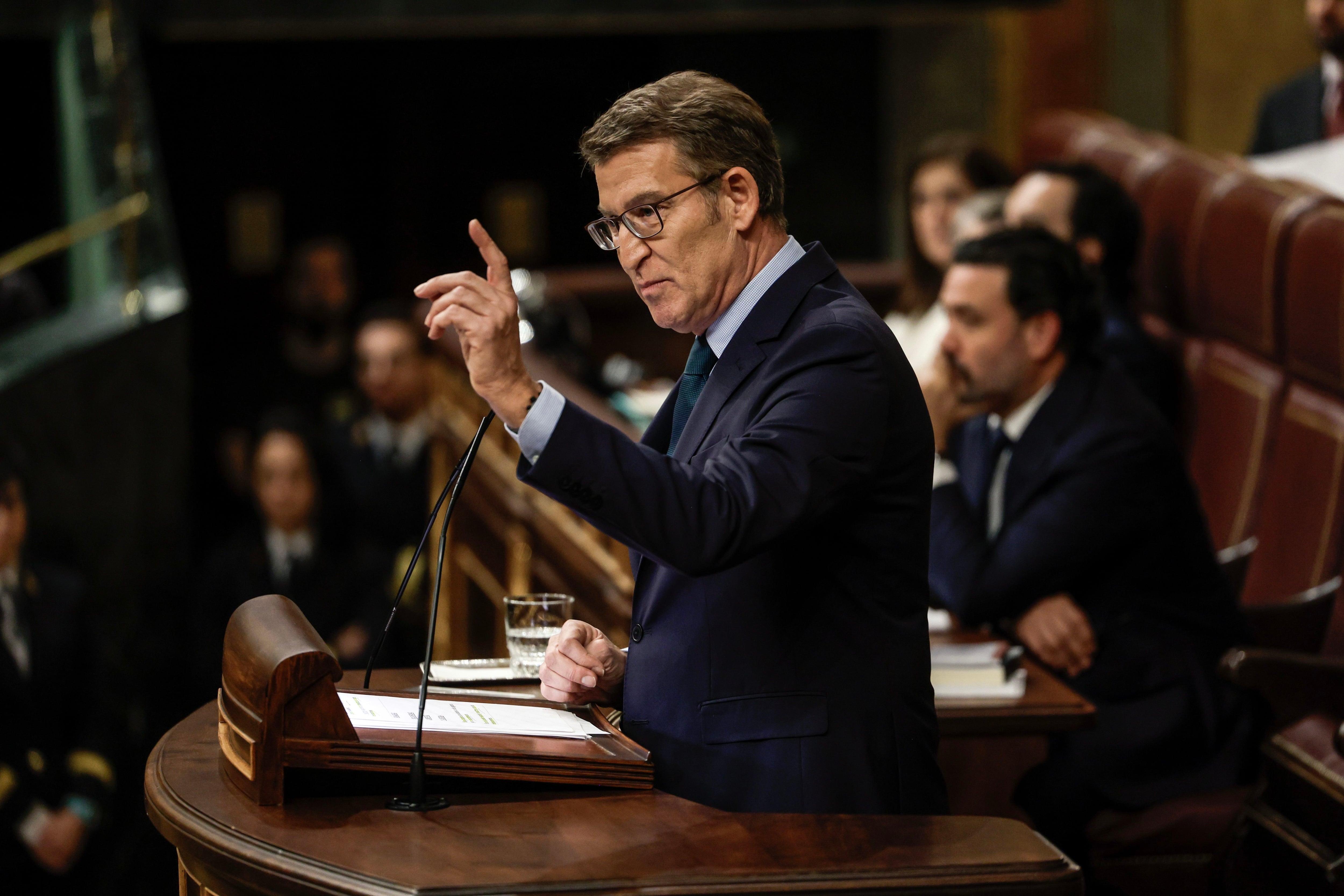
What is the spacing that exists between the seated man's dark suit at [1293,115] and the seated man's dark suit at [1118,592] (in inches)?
81.4

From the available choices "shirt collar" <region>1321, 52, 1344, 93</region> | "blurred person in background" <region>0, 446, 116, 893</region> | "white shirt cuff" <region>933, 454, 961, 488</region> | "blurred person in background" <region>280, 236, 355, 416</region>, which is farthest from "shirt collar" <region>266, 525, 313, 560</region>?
"shirt collar" <region>1321, 52, 1344, 93</region>

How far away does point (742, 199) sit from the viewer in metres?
1.76

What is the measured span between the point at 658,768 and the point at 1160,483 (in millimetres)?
1484

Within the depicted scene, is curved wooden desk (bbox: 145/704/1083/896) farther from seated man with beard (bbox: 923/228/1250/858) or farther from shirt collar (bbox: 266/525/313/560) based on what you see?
shirt collar (bbox: 266/525/313/560)

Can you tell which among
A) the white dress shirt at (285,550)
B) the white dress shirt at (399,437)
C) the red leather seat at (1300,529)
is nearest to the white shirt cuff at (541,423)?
the red leather seat at (1300,529)

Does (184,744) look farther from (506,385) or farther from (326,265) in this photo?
(326,265)

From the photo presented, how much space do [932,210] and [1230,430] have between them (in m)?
1.40

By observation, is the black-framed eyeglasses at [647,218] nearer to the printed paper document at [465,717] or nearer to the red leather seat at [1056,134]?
the printed paper document at [465,717]

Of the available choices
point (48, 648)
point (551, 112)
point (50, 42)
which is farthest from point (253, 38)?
point (48, 648)

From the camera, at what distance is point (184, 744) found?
1.79m

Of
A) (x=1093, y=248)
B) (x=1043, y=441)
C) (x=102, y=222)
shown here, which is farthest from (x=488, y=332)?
(x=102, y=222)

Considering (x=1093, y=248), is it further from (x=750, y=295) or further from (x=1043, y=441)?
(x=750, y=295)

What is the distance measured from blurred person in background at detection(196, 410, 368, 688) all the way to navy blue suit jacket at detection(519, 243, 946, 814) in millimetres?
4201

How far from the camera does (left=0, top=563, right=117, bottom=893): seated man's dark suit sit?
180 inches
